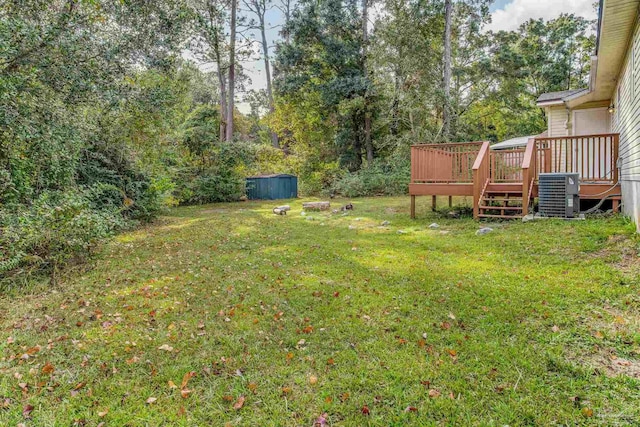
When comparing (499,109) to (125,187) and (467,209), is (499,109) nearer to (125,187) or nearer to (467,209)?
(467,209)

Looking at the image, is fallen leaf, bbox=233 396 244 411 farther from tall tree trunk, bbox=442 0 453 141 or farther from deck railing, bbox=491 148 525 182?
tall tree trunk, bbox=442 0 453 141

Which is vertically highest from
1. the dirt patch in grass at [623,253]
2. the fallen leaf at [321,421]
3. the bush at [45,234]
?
the bush at [45,234]

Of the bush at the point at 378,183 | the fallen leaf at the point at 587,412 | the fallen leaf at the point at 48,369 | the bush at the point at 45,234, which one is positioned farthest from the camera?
the bush at the point at 378,183

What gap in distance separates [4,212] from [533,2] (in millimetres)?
27128

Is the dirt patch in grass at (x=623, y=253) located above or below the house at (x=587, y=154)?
below

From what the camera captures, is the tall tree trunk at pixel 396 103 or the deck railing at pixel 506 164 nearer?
the deck railing at pixel 506 164

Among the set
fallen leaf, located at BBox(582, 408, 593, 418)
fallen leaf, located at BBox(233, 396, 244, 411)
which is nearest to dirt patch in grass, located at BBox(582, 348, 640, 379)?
fallen leaf, located at BBox(582, 408, 593, 418)

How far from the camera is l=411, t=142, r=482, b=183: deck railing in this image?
332 inches

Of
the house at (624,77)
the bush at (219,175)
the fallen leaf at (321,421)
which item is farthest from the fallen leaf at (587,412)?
the bush at (219,175)

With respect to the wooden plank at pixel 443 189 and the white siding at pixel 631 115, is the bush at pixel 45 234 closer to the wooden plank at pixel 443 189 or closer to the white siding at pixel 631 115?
the wooden plank at pixel 443 189

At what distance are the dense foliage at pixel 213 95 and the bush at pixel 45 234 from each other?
0.06 feet

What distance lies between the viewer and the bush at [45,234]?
168 inches

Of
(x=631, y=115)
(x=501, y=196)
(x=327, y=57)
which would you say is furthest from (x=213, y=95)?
(x=631, y=115)

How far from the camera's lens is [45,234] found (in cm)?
458
